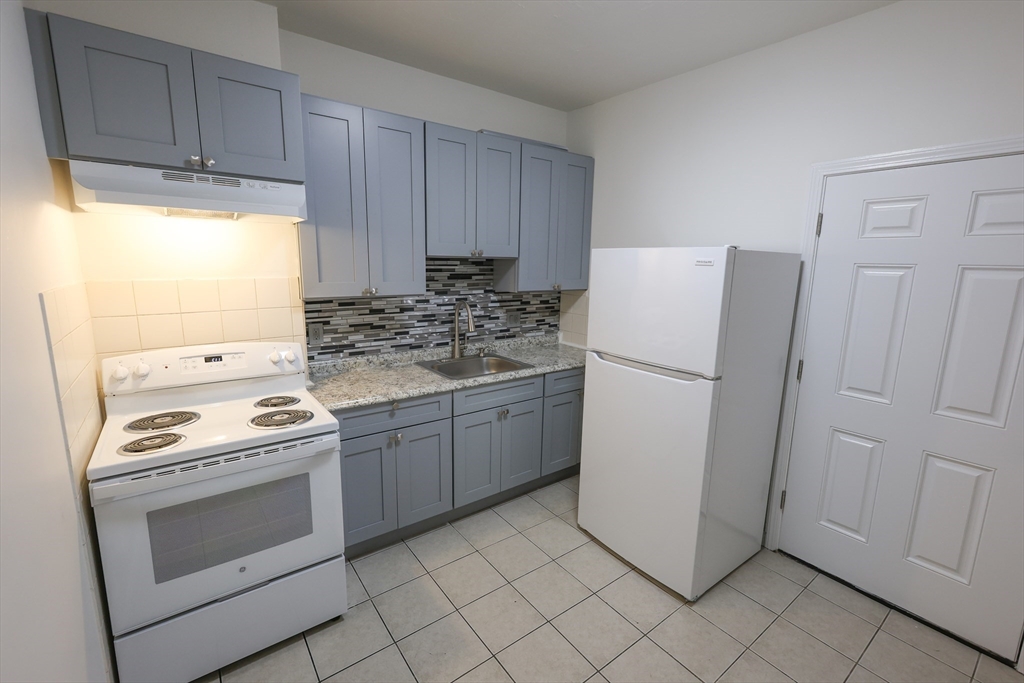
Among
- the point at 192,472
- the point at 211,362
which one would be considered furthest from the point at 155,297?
the point at 192,472

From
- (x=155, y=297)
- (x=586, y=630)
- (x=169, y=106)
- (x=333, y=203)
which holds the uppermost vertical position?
(x=169, y=106)

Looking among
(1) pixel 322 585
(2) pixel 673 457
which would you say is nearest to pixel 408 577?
(1) pixel 322 585

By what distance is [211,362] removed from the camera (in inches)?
73.7

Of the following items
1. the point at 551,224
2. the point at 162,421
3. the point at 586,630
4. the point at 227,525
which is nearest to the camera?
the point at 227,525

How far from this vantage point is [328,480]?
5.68ft

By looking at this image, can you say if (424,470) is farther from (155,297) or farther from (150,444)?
(155,297)

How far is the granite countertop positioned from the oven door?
41 cm

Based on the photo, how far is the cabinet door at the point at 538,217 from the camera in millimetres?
2850

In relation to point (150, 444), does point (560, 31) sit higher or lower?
higher

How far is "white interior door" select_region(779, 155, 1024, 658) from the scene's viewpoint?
1.68 metres

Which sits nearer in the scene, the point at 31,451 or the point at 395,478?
the point at 31,451

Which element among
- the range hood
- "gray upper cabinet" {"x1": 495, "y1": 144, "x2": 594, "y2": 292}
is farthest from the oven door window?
"gray upper cabinet" {"x1": 495, "y1": 144, "x2": 594, "y2": 292}

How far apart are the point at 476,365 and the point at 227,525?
1.73 metres

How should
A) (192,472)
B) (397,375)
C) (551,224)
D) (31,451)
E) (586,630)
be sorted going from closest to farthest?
1. (31,451)
2. (192,472)
3. (586,630)
4. (397,375)
5. (551,224)
